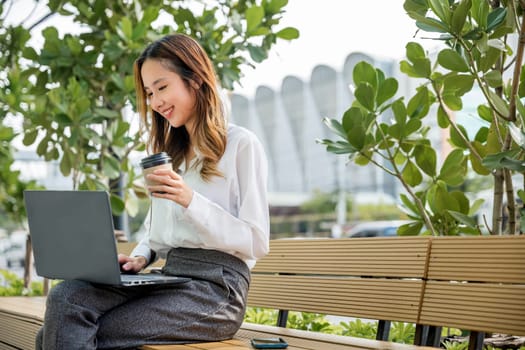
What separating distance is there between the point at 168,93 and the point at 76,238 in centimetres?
54

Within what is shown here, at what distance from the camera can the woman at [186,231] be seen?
1931 mm

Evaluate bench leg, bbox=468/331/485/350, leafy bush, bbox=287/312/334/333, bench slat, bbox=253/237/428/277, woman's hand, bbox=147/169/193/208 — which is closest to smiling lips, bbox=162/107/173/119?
woman's hand, bbox=147/169/193/208

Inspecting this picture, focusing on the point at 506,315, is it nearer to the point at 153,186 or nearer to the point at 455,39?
the point at 455,39

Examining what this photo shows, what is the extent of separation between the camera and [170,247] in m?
2.31

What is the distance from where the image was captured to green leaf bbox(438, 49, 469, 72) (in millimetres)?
2242

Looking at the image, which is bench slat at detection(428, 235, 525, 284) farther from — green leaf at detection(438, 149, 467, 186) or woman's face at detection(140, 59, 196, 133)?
woman's face at detection(140, 59, 196, 133)

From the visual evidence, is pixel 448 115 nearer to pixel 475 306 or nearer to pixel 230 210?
pixel 475 306

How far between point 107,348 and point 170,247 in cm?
44

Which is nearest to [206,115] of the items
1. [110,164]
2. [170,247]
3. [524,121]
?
[170,247]

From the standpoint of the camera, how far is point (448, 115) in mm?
2756

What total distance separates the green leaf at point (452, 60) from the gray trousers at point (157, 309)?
89cm

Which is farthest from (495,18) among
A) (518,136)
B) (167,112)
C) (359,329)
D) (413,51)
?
(359,329)

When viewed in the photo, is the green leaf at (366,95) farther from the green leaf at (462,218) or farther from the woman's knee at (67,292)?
the woman's knee at (67,292)

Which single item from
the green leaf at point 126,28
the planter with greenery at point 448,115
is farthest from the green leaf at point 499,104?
the green leaf at point 126,28
